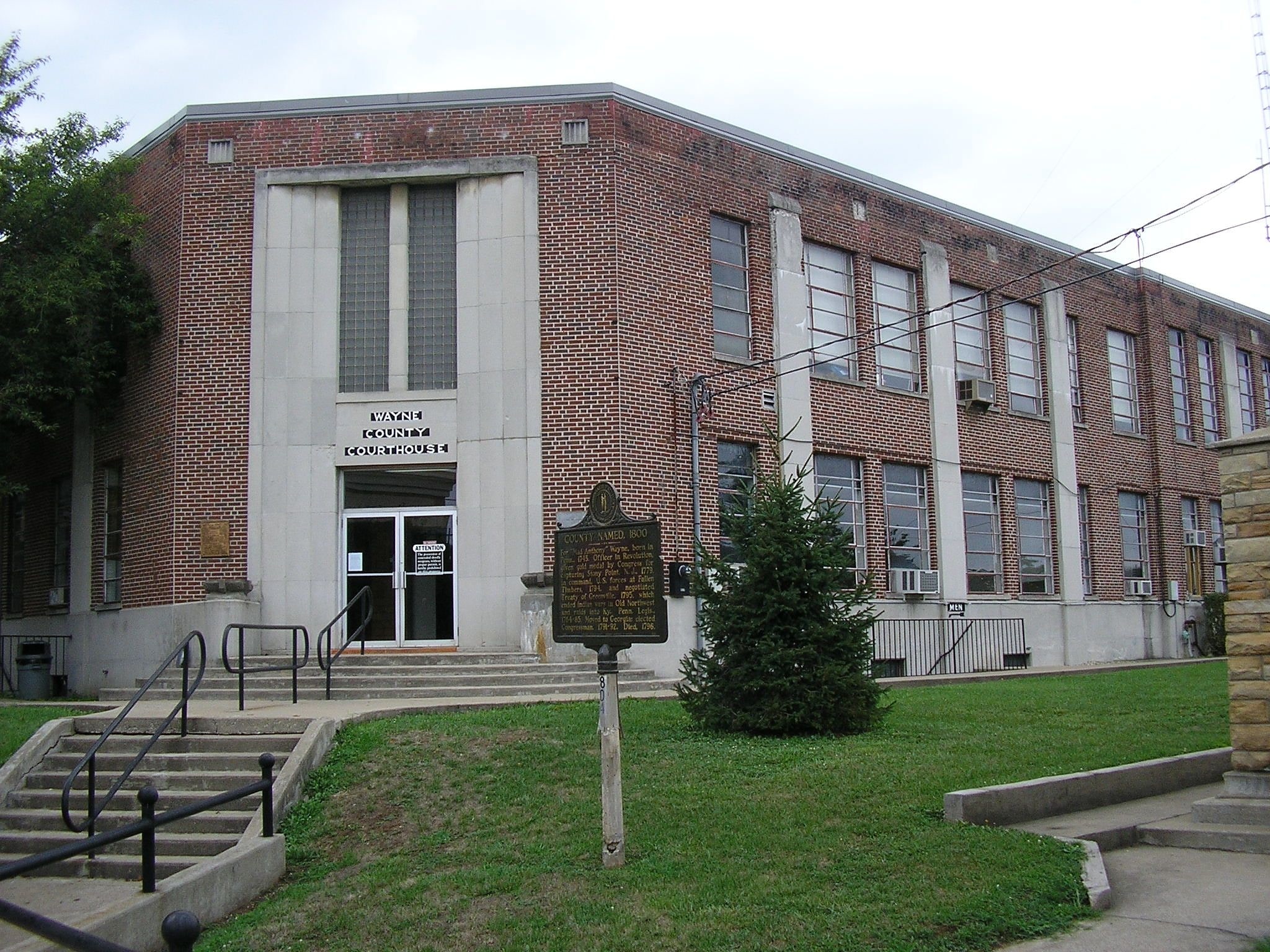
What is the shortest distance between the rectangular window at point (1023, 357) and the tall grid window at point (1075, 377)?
114 cm

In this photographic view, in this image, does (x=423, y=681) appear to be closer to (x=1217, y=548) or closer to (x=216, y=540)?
(x=216, y=540)

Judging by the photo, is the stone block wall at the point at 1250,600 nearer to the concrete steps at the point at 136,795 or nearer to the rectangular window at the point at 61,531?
the concrete steps at the point at 136,795

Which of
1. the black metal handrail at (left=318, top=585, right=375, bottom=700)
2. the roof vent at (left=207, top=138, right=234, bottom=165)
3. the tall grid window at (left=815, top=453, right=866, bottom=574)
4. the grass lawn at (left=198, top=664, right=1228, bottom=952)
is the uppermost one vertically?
the roof vent at (left=207, top=138, right=234, bottom=165)

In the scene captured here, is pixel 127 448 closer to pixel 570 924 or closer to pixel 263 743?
pixel 263 743

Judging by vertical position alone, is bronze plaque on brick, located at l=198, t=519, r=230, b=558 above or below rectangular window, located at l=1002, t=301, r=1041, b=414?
below

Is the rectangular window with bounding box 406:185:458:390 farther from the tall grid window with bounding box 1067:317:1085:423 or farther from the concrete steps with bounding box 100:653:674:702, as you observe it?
the tall grid window with bounding box 1067:317:1085:423

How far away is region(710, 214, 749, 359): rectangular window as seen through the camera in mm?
20891

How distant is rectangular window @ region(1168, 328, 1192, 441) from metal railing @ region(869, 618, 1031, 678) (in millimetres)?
8726

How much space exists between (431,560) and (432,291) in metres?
4.23

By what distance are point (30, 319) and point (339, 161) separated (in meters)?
5.19

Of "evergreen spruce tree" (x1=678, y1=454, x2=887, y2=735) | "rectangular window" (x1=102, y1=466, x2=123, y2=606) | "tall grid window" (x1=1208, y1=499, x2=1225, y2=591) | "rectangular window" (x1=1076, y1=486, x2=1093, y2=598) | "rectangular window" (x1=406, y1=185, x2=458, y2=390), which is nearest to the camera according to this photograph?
"evergreen spruce tree" (x1=678, y1=454, x2=887, y2=735)

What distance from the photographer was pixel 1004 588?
24906 millimetres

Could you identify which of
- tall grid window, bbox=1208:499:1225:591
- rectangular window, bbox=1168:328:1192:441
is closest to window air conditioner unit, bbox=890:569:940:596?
rectangular window, bbox=1168:328:1192:441

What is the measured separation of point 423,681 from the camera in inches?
638
